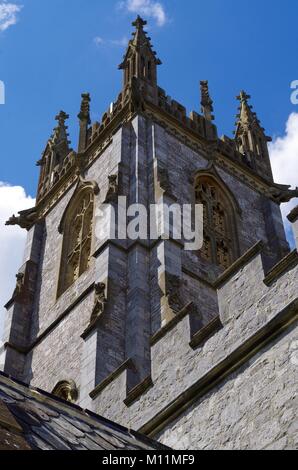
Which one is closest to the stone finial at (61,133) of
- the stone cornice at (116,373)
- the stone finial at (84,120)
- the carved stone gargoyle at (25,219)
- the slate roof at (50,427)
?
the stone finial at (84,120)

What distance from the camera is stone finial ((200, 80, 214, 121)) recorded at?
2983cm

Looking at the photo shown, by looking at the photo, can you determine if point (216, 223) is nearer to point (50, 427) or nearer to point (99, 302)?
point (99, 302)

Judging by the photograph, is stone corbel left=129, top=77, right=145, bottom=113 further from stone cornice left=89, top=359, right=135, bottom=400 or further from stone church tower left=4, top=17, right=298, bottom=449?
stone cornice left=89, top=359, right=135, bottom=400

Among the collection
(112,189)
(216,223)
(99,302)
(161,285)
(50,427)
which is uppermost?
(216,223)

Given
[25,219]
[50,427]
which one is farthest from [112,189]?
[50,427]

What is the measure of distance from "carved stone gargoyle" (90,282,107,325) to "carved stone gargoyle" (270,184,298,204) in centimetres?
989

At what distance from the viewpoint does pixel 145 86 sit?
27.4 meters

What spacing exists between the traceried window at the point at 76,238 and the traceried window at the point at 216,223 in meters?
3.10

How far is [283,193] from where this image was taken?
27.9m

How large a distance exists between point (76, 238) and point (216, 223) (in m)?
3.98

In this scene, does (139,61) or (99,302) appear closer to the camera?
(99,302)

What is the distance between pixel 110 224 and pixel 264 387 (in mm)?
14093
